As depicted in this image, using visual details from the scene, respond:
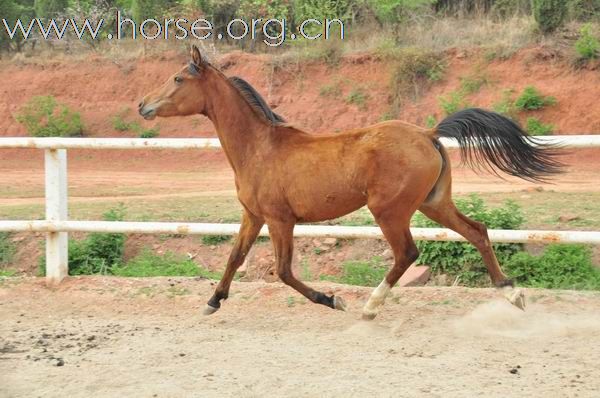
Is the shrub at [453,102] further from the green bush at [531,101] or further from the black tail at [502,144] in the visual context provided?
the black tail at [502,144]

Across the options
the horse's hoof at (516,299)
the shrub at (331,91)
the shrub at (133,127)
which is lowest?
the shrub at (133,127)

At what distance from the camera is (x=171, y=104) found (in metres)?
6.40

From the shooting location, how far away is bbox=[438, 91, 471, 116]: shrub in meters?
18.7

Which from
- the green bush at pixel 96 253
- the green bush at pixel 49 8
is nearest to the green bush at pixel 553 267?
the green bush at pixel 96 253

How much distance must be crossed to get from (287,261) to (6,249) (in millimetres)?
5076

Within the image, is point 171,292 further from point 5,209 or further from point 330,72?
point 330,72

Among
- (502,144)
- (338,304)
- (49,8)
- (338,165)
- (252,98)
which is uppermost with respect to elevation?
(49,8)

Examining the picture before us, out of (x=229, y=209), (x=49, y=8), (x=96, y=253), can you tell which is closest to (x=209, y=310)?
(x=96, y=253)

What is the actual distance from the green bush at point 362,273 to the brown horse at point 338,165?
2003 millimetres

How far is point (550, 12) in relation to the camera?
19516 mm

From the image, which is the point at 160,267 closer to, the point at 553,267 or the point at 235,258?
the point at 235,258

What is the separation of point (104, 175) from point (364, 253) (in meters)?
9.90

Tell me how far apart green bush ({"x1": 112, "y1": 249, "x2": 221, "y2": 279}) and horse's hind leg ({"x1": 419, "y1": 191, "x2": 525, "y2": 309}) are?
9.08 feet

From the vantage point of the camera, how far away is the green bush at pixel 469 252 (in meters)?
7.96
